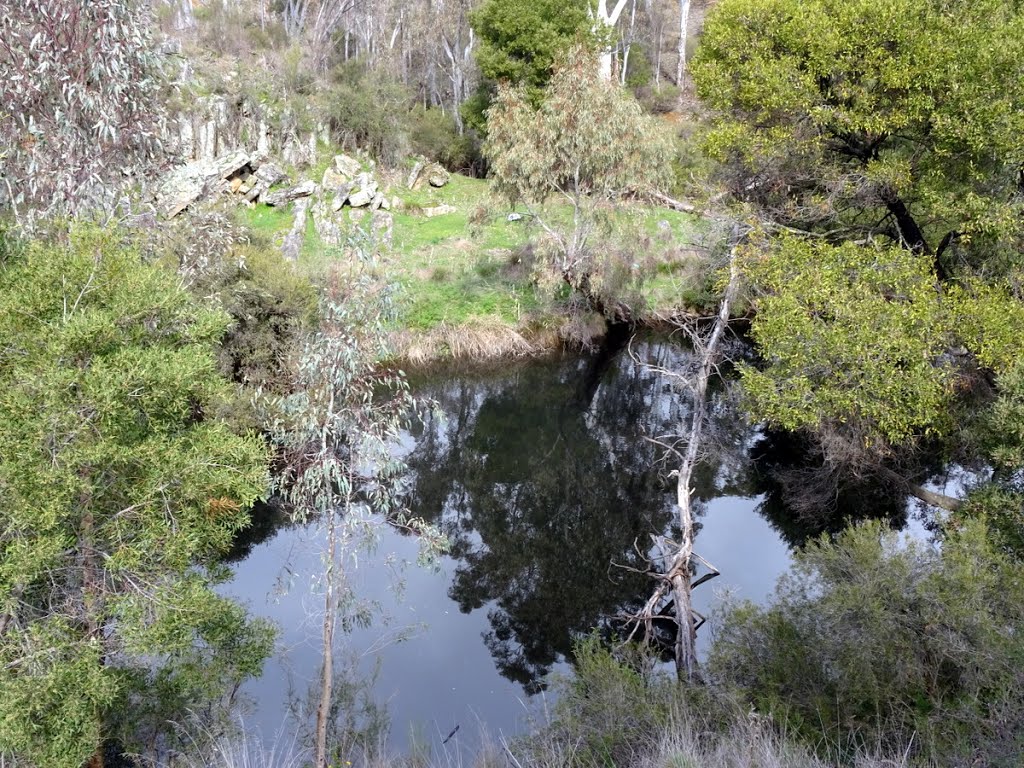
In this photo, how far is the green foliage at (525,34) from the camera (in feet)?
96.0

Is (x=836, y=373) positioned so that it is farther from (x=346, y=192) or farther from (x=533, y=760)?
(x=346, y=192)

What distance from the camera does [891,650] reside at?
730 cm

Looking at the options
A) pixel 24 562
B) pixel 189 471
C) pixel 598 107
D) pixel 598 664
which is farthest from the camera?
pixel 598 107

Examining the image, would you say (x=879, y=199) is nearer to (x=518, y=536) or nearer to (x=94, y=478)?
(x=518, y=536)

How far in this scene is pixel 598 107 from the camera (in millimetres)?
18234

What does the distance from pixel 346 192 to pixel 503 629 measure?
18.3 metres

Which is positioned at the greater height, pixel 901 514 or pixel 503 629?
pixel 901 514

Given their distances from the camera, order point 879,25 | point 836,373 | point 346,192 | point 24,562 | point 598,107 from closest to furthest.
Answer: point 24,562 < point 836,373 < point 879,25 < point 598,107 < point 346,192

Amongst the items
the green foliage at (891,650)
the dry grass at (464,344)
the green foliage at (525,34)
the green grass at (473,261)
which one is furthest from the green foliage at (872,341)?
the green foliage at (525,34)

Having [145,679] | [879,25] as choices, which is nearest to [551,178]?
[879,25]

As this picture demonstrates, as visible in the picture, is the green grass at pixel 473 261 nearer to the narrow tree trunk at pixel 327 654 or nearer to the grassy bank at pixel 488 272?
Result: the grassy bank at pixel 488 272

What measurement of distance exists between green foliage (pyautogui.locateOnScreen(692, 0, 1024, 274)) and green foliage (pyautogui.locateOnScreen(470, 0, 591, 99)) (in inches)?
623

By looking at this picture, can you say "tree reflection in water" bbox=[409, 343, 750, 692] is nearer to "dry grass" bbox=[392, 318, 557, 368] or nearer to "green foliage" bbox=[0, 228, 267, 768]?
"dry grass" bbox=[392, 318, 557, 368]

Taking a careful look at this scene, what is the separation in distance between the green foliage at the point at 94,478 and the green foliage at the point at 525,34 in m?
25.0
